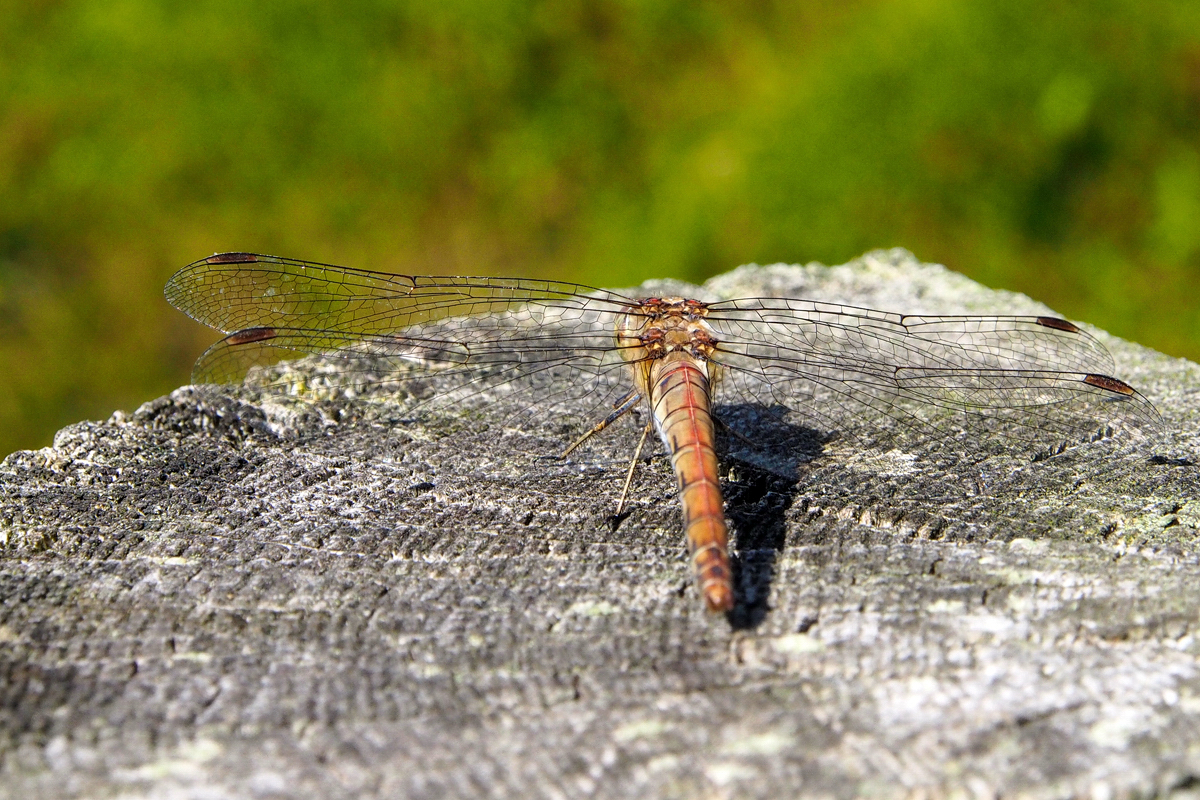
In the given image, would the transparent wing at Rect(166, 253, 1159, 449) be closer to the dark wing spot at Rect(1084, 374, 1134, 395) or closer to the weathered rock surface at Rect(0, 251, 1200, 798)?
the dark wing spot at Rect(1084, 374, 1134, 395)

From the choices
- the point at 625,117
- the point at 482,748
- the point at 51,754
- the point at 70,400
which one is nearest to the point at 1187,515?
the point at 482,748

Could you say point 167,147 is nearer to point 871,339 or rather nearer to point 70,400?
point 70,400

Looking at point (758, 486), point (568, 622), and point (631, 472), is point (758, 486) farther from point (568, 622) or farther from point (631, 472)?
point (568, 622)

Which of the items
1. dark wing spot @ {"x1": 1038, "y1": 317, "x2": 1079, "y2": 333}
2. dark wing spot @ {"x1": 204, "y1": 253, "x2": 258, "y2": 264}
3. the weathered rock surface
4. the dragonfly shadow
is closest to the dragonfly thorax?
the dragonfly shadow

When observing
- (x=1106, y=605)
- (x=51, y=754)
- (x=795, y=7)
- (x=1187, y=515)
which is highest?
(x=795, y=7)

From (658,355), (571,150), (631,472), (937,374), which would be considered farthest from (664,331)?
(571,150)

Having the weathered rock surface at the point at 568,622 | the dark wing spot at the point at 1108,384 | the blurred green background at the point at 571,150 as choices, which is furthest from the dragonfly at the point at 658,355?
the blurred green background at the point at 571,150

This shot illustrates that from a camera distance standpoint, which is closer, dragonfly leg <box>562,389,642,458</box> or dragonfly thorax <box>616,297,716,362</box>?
dragonfly leg <box>562,389,642,458</box>

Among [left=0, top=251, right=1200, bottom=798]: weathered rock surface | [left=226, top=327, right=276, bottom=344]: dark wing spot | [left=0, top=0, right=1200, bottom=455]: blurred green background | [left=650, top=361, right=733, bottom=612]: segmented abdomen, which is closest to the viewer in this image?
[left=0, top=251, right=1200, bottom=798]: weathered rock surface
